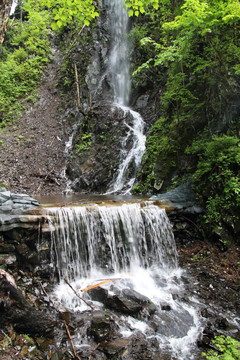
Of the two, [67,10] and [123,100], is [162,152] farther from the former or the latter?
[123,100]

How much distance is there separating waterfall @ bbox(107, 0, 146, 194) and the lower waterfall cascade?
13.2 feet

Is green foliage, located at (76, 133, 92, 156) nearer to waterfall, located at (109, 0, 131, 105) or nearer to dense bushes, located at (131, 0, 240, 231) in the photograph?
waterfall, located at (109, 0, 131, 105)

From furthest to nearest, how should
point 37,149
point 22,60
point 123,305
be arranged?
point 22,60 < point 37,149 < point 123,305

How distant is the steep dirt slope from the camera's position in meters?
11.3

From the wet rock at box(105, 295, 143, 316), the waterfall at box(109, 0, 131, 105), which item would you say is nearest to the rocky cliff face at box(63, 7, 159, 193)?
the waterfall at box(109, 0, 131, 105)

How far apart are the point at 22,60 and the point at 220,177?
19303mm

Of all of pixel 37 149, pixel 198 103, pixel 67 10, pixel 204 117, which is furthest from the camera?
pixel 37 149

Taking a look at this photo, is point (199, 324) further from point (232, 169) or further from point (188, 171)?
point (188, 171)

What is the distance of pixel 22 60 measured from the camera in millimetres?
18672

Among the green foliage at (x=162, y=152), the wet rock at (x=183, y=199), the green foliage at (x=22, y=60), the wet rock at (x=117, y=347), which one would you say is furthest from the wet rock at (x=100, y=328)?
the green foliage at (x=22, y=60)

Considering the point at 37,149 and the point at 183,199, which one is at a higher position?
the point at 37,149

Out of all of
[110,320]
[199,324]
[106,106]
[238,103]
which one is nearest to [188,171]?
[238,103]

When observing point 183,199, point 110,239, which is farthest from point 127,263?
point 183,199

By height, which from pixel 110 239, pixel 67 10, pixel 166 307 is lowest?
pixel 166 307
